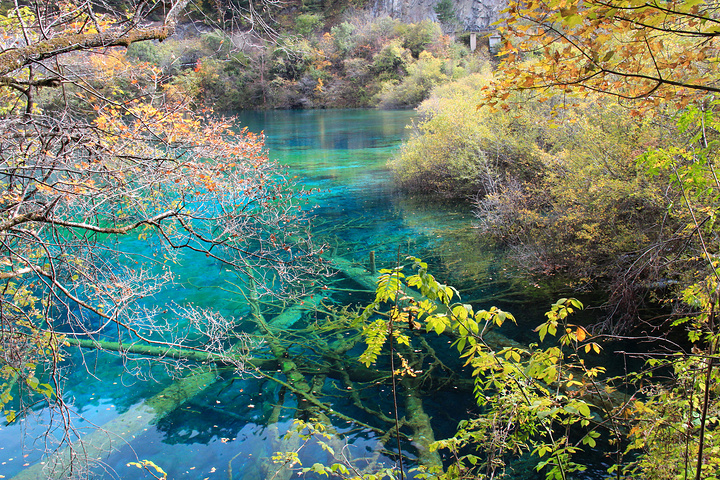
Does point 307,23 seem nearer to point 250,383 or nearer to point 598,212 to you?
point 598,212

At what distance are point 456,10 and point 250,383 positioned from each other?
59.2 metres

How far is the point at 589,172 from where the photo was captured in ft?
28.3

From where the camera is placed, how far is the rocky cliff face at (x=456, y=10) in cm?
5516

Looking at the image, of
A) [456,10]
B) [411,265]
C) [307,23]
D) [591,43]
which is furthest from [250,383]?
[456,10]

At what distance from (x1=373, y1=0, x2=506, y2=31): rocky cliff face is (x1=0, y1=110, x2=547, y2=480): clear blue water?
144ft

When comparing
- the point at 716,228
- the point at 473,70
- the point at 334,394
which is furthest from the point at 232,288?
the point at 473,70

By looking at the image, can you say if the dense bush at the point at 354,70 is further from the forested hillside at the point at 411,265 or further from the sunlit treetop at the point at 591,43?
the sunlit treetop at the point at 591,43

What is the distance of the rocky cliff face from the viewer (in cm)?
5516

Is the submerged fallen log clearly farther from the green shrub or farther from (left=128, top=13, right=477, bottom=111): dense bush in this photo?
the green shrub

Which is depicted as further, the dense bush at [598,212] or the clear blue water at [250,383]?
the dense bush at [598,212]

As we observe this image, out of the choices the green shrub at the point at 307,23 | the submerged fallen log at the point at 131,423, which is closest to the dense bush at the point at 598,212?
the submerged fallen log at the point at 131,423

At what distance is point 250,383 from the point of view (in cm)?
676

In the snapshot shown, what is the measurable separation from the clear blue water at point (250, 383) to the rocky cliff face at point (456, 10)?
43.8 meters

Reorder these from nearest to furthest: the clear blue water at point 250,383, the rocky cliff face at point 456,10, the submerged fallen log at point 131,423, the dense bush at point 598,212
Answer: the submerged fallen log at point 131,423 → the clear blue water at point 250,383 → the dense bush at point 598,212 → the rocky cliff face at point 456,10
